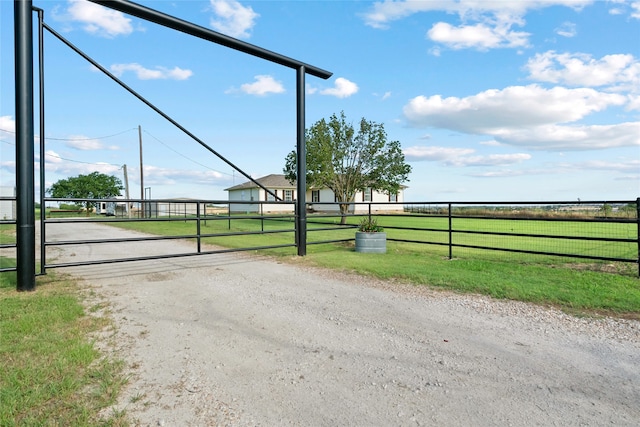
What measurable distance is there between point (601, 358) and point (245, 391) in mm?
2639

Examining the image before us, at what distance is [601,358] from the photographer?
2.82 metres

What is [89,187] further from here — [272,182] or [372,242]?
[372,242]

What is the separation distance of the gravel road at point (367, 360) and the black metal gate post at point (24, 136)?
1185 millimetres

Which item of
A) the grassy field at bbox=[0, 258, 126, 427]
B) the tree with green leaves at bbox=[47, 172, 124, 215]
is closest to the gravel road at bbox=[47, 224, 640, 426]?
the grassy field at bbox=[0, 258, 126, 427]

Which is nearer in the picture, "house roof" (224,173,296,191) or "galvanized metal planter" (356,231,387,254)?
"galvanized metal planter" (356,231,387,254)

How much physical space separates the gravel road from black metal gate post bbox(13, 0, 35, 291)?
46.7 inches

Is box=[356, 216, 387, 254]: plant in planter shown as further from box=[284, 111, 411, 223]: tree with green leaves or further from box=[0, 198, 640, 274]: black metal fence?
box=[284, 111, 411, 223]: tree with green leaves

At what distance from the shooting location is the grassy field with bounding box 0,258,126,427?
6.81ft

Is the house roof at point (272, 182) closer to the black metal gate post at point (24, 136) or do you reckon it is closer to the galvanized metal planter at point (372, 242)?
the galvanized metal planter at point (372, 242)

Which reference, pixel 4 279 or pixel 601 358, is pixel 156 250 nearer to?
pixel 4 279

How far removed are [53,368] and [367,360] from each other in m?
2.22

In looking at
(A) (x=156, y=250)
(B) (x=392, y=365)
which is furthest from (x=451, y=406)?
(A) (x=156, y=250)

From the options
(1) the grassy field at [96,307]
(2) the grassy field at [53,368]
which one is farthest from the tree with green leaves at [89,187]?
(2) the grassy field at [53,368]

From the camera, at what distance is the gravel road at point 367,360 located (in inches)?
83.6
